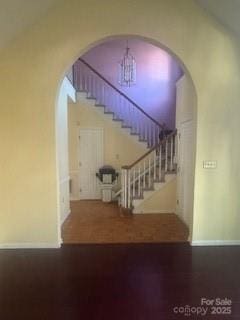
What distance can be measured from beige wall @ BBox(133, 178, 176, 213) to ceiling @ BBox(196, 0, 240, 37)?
11.4 ft

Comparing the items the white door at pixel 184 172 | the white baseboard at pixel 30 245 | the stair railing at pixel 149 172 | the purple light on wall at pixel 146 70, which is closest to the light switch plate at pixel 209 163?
the white door at pixel 184 172

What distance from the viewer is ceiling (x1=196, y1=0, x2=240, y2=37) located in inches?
133

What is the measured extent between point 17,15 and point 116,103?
4.94m

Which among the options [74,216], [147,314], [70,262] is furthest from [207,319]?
[74,216]

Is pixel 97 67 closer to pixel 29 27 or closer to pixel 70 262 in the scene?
pixel 29 27

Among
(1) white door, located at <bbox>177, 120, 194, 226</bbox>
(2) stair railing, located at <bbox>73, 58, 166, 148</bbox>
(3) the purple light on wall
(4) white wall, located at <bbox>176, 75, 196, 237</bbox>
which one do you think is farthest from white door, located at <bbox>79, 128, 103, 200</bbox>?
(1) white door, located at <bbox>177, 120, 194, 226</bbox>

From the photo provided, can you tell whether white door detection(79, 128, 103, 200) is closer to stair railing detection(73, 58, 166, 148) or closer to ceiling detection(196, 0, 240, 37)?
stair railing detection(73, 58, 166, 148)

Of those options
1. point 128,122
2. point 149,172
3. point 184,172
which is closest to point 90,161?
point 128,122

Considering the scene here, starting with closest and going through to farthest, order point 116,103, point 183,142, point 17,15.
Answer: point 17,15 < point 183,142 < point 116,103

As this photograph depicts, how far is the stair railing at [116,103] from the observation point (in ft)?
26.4

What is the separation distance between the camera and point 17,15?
334 cm

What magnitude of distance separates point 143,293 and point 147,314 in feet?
1.12

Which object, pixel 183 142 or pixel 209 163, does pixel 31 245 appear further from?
pixel 183 142

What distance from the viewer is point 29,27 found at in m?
3.76
